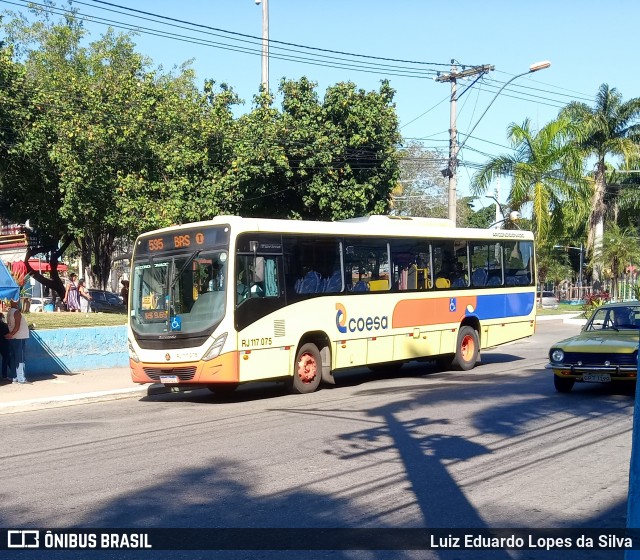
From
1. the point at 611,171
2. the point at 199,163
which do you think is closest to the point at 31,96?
the point at 199,163

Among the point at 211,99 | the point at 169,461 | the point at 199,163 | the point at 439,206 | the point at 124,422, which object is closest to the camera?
the point at 169,461

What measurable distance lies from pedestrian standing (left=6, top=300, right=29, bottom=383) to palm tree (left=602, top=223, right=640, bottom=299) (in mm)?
38890

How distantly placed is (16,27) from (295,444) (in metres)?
44.6

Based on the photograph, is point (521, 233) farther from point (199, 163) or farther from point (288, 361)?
point (199, 163)

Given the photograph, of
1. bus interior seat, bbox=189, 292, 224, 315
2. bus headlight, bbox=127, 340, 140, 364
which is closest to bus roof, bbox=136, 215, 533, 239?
bus interior seat, bbox=189, 292, 224, 315

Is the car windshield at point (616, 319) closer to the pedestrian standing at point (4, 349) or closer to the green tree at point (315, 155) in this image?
the pedestrian standing at point (4, 349)

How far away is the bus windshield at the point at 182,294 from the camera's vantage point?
1480 cm

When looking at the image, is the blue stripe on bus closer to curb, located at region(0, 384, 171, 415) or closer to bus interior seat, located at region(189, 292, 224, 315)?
bus interior seat, located at region(189, 292, 224, 315)

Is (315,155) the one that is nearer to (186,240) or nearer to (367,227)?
(367,227)

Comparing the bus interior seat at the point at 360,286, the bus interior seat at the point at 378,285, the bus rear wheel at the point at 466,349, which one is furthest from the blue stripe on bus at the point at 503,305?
the bus interior seat at the point at 360,286

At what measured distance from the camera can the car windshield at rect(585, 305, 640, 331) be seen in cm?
1527

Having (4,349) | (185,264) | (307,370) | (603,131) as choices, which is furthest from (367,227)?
(603,131)

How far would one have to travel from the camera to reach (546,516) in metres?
7.14

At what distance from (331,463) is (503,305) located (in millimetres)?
13205
